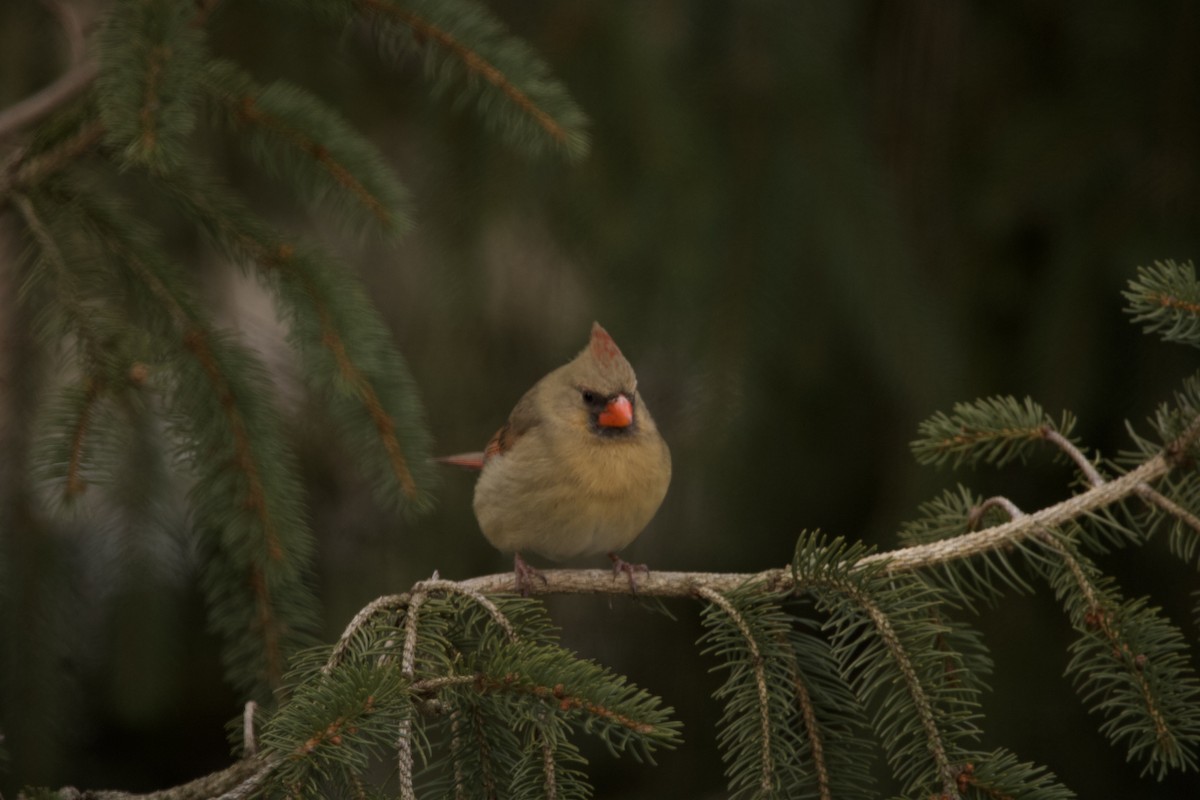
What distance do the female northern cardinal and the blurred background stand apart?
30 centimetres

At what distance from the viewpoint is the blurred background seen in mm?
3197

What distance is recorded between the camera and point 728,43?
3.35 m

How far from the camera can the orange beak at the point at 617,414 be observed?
2992 millimetres

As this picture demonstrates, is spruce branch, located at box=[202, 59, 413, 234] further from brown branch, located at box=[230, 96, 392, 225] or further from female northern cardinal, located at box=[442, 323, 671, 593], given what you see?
female northern cardinal, located at box=[442, 323, 671, 593]

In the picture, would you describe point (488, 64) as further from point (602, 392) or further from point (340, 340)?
point (602, 392)

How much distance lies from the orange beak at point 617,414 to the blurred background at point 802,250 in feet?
0.93

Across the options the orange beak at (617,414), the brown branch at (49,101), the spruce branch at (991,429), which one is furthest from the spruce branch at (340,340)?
the spruce branch at (991,429)

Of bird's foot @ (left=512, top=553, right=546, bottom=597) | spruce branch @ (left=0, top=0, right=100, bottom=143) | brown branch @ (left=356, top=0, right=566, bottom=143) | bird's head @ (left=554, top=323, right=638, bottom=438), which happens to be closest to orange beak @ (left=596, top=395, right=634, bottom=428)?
bird's head @ (left=554, top=323, right=638, bottom=438)

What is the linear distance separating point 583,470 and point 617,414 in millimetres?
157

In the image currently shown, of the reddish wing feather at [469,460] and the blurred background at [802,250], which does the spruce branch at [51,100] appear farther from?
the reddish wing feather at [469,460]

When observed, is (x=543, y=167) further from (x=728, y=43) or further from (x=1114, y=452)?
(x=1114, y=452)

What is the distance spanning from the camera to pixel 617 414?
9.83 feet

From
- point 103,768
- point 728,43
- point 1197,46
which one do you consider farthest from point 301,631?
point 1197,46

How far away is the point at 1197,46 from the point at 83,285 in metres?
2.60
